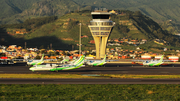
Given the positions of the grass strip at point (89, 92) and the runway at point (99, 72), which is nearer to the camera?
the grass strip at point (89, 92)

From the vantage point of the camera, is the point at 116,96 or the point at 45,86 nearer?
the point at 116,96

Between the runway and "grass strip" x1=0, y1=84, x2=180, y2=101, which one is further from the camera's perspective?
the runway

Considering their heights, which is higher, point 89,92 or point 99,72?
point 99,72

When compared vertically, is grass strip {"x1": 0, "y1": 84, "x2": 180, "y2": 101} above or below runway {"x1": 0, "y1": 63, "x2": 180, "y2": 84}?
below

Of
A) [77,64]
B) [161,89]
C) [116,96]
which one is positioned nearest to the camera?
[116,96]

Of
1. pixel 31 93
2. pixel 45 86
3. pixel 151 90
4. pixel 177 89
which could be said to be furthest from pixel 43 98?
pixel 177 89

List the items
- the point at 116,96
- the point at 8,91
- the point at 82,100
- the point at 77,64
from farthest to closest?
the point at 77,64 → the point at 8,91 → the point at 116,96 → the point at 82,100

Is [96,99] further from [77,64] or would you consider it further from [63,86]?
[77,64]

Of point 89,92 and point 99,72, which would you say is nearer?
point 89,92

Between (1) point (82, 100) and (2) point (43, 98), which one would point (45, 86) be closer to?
(2) point (43, 98)

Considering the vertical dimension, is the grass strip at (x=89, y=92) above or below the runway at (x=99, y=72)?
below
